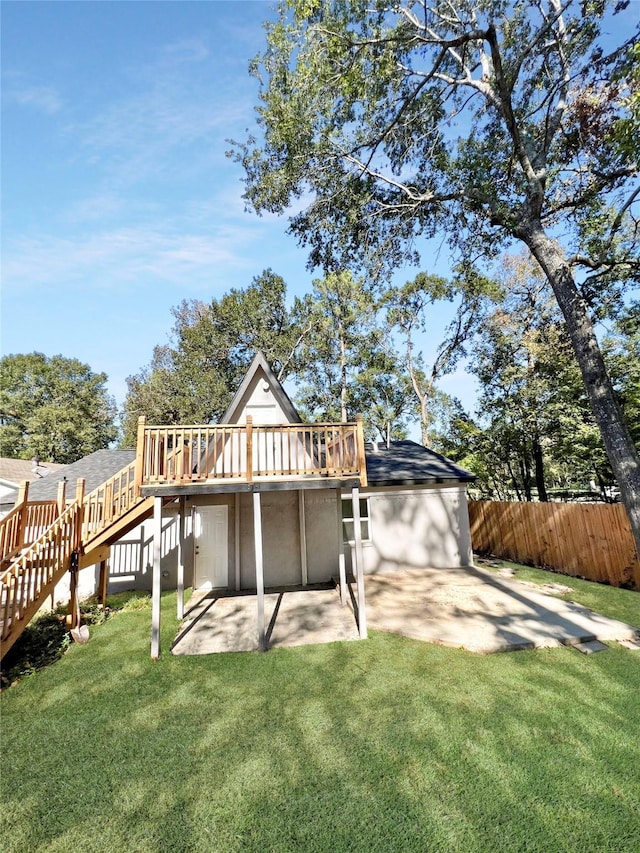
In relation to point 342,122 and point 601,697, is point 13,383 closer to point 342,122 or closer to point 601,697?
point 342,122

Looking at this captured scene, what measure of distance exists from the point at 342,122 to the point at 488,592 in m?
11.5

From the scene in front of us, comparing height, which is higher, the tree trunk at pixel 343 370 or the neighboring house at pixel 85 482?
the tree trunk at pixel 343 370

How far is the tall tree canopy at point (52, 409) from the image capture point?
100 feet

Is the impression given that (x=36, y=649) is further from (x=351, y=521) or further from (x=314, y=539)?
(x=351, y=521)

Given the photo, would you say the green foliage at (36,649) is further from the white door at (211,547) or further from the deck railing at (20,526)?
the white door at (211,547)

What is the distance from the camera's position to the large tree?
24.0 ft

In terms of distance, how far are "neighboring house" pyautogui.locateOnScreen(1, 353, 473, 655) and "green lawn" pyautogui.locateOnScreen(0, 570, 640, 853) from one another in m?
1.28

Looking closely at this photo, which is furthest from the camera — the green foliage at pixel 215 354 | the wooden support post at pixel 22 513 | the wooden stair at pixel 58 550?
the green foliage at pixel 215 354

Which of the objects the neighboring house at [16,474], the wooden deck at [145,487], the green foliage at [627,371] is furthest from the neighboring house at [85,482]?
the green foliage at [627,371]

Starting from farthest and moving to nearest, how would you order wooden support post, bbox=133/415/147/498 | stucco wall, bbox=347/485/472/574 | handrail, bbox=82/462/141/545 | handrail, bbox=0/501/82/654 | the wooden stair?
stucco wall, bbox=347/485/472/574
handrail, bbox=82/462/141/545
wooden support post, bbox=133/415/147/498
the wooden stair
handrail, bbox=0/501/82/654

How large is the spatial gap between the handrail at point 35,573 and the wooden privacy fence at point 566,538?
11.9 meters

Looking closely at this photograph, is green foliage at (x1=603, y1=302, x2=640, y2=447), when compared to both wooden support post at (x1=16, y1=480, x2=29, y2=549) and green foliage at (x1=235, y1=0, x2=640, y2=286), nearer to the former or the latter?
green foliage at (x1=235, y1=0, x2=640, y2=286)

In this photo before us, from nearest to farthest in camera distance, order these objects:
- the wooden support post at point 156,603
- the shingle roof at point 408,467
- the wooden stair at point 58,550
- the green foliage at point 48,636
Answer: the wooden stair at point 58,550 → the green foliage at point 48,636 → the wooden support post at point 156,603 → the shingle roof at point 408,467

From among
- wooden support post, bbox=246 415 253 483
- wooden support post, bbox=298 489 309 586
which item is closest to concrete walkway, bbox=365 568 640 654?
wooden support post, bbox=298 489 309 586
